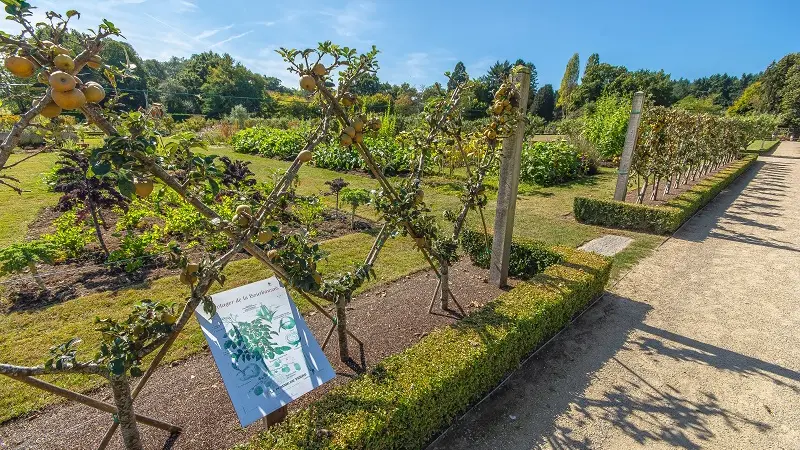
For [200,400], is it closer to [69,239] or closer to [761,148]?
[69,239]

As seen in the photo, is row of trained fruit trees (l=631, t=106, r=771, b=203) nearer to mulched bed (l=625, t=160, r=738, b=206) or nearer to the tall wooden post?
mulched bed (l=625, t=160, r=738, b=206)

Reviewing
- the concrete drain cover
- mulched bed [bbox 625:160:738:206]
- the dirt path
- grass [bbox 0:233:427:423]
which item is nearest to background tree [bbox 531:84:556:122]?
mulched bed [bbox 625:160:738:206]

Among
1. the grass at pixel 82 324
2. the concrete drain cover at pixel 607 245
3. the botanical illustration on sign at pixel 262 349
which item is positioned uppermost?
the botanical illustration on sign at pixel 262 349

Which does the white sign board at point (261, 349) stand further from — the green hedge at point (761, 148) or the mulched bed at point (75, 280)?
the green hedge at point (761, 148)

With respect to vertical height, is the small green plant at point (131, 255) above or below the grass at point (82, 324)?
above

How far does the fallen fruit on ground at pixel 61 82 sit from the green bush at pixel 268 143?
14770 millimetres

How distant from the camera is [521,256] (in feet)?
17.2

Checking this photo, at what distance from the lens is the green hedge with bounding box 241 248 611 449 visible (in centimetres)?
215

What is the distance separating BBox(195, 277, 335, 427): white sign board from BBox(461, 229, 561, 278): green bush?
2.81 meters

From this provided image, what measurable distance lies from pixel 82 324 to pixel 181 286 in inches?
40.5

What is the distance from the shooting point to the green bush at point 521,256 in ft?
16.3

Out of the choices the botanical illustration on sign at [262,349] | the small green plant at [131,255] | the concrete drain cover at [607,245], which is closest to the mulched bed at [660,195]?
the concrete drain cover at [607,245]

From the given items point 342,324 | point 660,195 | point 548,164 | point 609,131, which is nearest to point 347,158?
point 548,164

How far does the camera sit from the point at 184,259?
198cm
